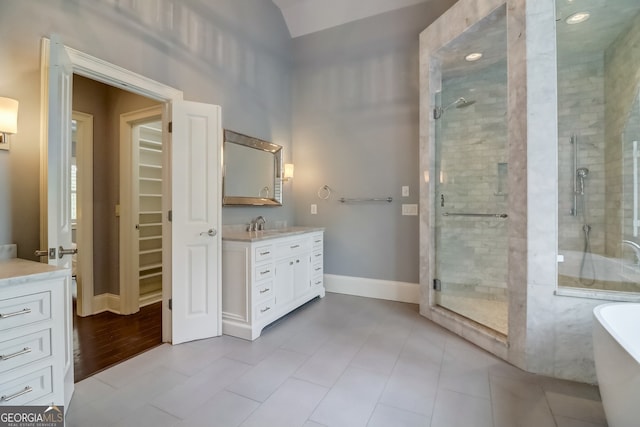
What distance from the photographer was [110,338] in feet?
7.95

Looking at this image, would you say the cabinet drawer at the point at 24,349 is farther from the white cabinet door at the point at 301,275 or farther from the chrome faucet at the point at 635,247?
the chrome faucet at the point at 635,247

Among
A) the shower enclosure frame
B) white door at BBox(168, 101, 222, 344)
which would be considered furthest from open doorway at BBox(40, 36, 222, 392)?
the shower enclosure frame

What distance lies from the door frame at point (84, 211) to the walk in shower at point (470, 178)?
11.7ft

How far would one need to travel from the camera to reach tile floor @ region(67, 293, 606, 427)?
4.87 feet

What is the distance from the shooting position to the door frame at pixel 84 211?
2875 mm

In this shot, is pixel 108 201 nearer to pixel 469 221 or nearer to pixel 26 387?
pixel 26 387

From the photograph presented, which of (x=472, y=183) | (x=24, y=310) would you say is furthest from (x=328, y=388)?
(x=472, y=183)

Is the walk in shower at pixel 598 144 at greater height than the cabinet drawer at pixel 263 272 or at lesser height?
greater

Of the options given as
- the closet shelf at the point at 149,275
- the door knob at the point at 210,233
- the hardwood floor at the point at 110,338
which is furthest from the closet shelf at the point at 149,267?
the door knob at the point at 210,233

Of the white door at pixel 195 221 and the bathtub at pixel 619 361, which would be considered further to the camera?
the white door at pixel 195 221

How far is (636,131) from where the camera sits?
93.9 inches

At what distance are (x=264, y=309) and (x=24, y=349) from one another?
155 cm

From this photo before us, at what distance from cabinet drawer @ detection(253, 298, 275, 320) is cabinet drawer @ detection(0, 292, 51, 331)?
1.39 metres

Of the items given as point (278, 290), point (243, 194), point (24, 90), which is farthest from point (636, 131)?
point (24, 90)
